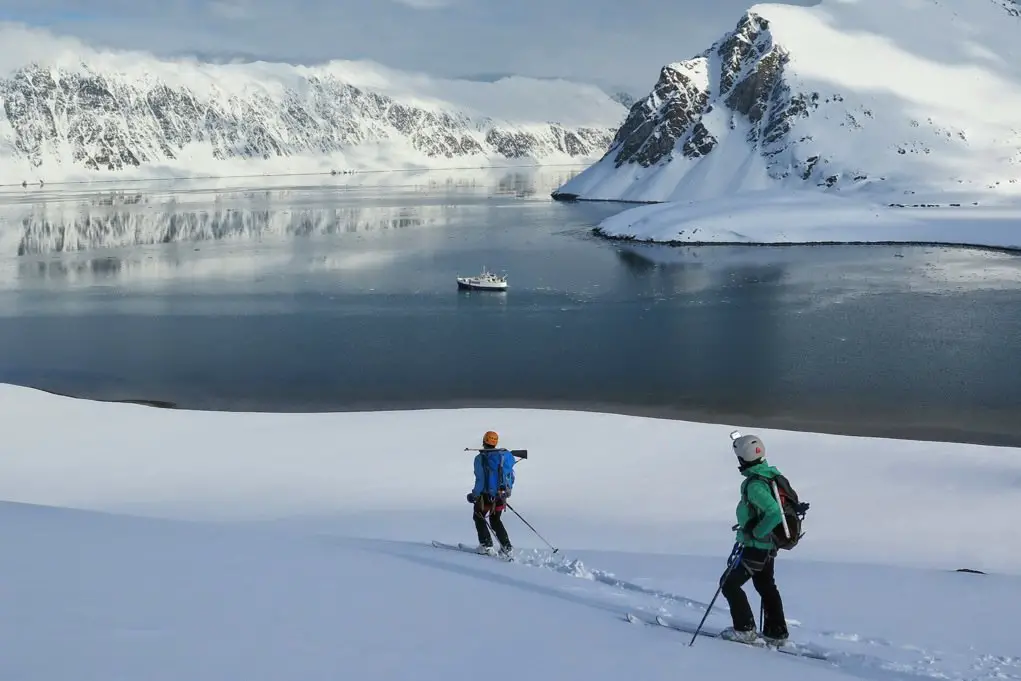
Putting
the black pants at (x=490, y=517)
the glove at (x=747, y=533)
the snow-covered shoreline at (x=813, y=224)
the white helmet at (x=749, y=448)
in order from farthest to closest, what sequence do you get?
the snow-covered shoreline at (x=813, y=224), the black pants at (x=490, y=517), the glove at (x=747, y=533), the white helmet at (x=749, y=448)

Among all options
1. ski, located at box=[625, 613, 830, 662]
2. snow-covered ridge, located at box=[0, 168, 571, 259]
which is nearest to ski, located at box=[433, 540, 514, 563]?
ski, located at box=[625, 613, 830, 662]

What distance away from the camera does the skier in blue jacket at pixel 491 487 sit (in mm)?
11172

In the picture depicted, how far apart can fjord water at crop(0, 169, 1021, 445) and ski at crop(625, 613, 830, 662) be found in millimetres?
18600

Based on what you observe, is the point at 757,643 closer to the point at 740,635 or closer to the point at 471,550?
the point at 740,635

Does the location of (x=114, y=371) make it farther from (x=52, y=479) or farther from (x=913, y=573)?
(x=913, y=573)

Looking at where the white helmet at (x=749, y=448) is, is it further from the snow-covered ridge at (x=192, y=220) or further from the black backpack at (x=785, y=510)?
the snow-covered ridge at (x=192, y=220)

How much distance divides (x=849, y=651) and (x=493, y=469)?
446cm

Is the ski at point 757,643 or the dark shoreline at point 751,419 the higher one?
the ski at point 757,643

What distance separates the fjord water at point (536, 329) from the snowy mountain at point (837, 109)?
44.7 m

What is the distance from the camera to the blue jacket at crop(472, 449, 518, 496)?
11.2 m

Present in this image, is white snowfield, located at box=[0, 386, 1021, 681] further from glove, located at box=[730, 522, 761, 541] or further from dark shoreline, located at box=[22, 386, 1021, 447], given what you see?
dark shoreline, located at box=[22, 386, 1021, 447]

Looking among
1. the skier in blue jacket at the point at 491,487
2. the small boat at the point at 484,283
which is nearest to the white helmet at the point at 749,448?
the skier in blue jacket at the point at 491,487

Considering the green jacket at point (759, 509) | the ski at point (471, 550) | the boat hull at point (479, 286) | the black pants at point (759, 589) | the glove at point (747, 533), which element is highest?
the boat hull at point (479, 286)

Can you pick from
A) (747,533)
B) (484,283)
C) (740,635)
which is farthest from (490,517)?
(484,283)
